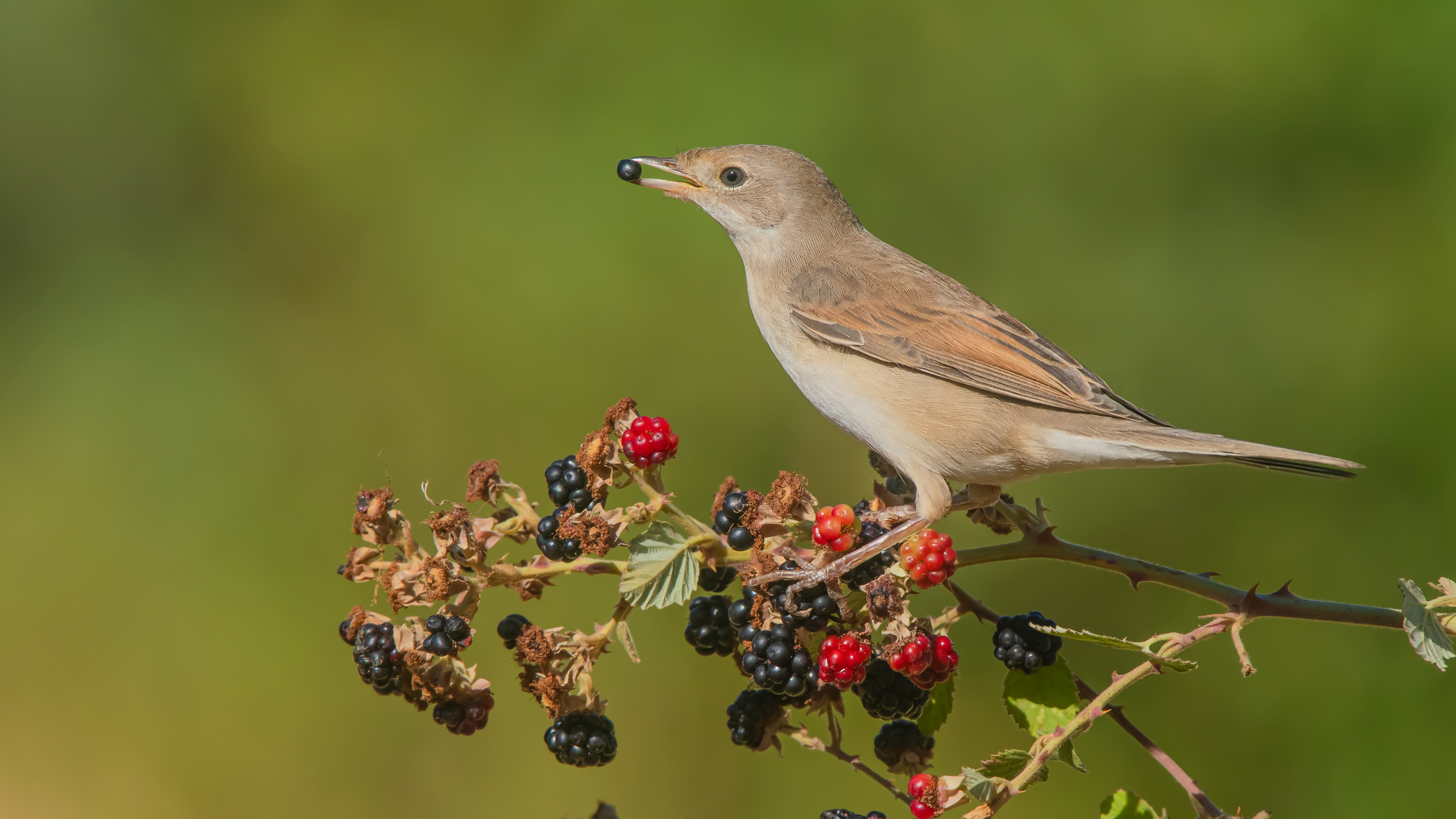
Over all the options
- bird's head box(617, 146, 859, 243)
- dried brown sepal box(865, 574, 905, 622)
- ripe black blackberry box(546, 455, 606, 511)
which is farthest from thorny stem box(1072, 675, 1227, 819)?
bird's head box(617, 146, 859, 243)

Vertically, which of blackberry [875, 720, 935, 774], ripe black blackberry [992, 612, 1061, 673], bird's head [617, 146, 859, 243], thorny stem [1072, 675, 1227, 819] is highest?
bird's head [617, 146, 859, 243]

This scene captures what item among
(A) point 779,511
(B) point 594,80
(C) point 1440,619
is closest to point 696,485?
(B) point 594,80

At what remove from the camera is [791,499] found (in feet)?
8.20

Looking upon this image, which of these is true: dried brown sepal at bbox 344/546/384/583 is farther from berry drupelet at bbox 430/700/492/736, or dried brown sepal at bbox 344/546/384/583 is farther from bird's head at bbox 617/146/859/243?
bird's head at bbox 617/146/859/243

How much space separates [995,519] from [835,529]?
85 centimetres

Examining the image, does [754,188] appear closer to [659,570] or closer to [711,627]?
[711,627]

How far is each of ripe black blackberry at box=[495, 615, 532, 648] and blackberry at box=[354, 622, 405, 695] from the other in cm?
24

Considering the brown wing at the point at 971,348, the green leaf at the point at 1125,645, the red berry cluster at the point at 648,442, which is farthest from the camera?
the brown wing at the point at 971,348

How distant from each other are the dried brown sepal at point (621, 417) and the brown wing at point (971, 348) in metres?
1.45

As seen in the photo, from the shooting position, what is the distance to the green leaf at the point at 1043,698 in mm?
2600

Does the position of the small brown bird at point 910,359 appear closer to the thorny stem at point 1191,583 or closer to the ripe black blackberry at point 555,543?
the thorny stem at point 1191,583

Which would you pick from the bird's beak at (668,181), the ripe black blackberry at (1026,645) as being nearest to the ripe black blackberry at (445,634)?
the ripe black blackberry at (1026,645)

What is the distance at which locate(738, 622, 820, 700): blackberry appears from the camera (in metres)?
2.49

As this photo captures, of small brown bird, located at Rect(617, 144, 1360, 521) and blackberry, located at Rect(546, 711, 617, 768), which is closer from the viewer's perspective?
blackberry, located at Rect(546, 711, 617, 768)
